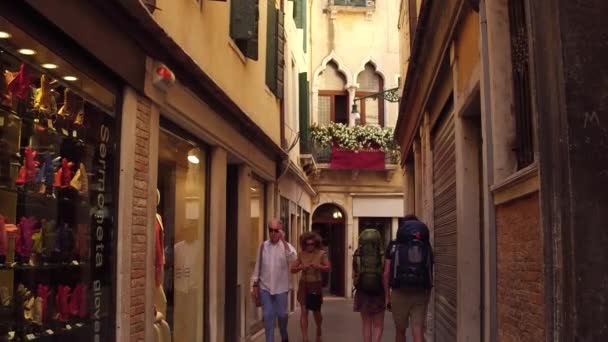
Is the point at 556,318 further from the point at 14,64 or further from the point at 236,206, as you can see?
the point at 236,206

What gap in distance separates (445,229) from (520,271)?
4427 millimetres

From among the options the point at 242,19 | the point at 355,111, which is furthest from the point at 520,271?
the point at 355,111

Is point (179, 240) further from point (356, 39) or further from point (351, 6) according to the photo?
point (351, 6)

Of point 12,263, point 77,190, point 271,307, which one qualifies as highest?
point 77,190

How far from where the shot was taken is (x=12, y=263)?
443 cm

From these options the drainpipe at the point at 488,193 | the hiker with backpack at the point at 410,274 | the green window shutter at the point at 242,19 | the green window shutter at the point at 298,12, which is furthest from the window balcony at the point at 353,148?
the drainpipe at the point at 488,193

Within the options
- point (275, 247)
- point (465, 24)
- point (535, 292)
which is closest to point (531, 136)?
point (535, 292)

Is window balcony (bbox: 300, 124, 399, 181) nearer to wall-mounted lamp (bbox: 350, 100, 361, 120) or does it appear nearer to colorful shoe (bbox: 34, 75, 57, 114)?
wall-mounted lamp (bbox: 350, 100, 361, 120)

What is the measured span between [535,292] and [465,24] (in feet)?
11.1

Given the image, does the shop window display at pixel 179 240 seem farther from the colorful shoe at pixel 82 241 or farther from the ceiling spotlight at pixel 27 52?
the ceiling spotlight at pixel 27 52

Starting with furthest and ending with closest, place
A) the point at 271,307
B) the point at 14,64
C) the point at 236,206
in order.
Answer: the point at 236,206, the point at 271,307, the point at 14,64

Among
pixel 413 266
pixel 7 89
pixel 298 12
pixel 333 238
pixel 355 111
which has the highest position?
pixel 298 12

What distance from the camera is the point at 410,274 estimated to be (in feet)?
25.8

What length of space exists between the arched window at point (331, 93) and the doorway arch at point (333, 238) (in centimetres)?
296
